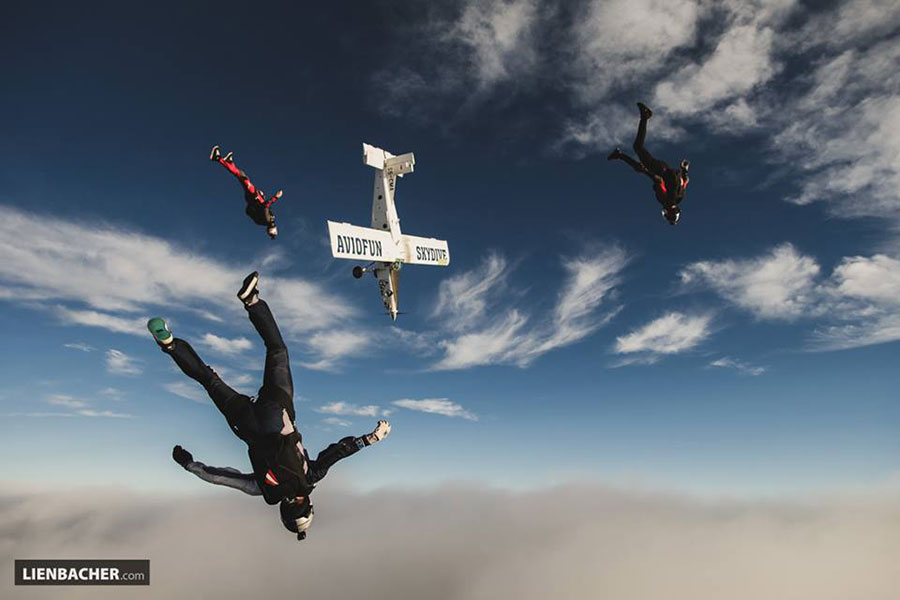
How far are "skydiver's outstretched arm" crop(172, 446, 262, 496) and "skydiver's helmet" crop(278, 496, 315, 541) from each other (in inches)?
24.3

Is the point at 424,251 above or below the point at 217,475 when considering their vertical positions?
above

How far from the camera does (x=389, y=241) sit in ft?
65.1

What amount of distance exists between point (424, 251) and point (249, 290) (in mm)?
13675

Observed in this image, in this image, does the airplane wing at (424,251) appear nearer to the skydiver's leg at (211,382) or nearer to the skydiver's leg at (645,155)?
the skydiver's leg at (645,155)

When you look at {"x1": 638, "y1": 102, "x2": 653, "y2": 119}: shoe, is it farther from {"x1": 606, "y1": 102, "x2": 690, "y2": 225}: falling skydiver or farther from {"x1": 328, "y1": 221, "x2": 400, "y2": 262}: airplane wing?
{"x1": 328, "y1": 221, "x2": 400, "y2": 262}: airplane wing

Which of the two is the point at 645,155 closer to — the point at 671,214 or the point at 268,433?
the point at 671,214

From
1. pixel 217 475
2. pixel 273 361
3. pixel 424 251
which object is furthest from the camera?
pixel 424 251

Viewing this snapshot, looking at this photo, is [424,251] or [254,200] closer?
[254,200]

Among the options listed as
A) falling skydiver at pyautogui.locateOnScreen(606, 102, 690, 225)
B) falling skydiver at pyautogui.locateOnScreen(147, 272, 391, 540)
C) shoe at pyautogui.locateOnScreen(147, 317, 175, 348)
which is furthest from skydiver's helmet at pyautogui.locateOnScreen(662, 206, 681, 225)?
shoe at pyautogui.locateOnScreen(147, 317, 175, 348)

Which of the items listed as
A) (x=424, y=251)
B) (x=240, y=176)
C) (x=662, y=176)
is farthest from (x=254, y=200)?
(x=424, y=251)

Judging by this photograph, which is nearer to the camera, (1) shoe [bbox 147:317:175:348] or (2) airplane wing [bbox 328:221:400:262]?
(1) shoe [bbox 147:317:175:348]

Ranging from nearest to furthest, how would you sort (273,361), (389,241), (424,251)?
(273,361)
(389,241)
(424,251)

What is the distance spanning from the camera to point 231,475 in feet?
28.6

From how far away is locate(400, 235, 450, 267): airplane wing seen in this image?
2086cm
